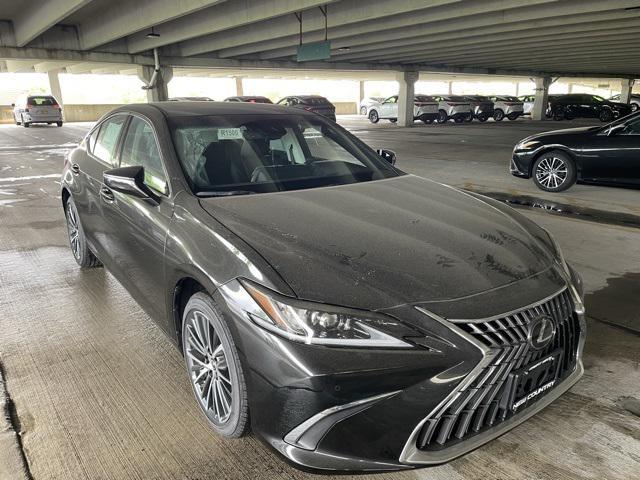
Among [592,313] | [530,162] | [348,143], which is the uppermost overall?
[348,143]

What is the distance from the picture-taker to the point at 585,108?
3158 cm

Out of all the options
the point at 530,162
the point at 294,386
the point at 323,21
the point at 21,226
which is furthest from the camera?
the point at 323,21

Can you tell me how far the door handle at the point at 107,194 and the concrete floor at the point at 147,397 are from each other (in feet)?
2.92

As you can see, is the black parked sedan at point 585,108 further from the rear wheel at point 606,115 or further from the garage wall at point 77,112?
the garage wall at point 77,112

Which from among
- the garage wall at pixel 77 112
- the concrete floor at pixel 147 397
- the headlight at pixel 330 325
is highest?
the garage wall at pixel 77 112

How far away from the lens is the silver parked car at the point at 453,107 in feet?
105

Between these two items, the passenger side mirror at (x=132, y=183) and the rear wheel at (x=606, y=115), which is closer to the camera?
the passenger side mirror at (x=132, y=183)

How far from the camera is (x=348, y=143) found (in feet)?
12.2

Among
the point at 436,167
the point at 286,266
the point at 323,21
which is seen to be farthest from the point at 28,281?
the point at 323,21

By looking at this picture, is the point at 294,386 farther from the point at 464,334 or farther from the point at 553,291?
the point at 553,291

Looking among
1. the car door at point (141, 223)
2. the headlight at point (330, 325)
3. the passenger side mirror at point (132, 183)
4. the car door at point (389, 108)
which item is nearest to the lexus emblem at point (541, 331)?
the headlight at point (330, 325)

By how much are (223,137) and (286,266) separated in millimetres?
1407

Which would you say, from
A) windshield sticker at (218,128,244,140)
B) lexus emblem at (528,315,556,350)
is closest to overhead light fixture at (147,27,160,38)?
windshield sticker at (218,128,244,140)

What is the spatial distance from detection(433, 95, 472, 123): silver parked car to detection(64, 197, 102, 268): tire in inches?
1193
